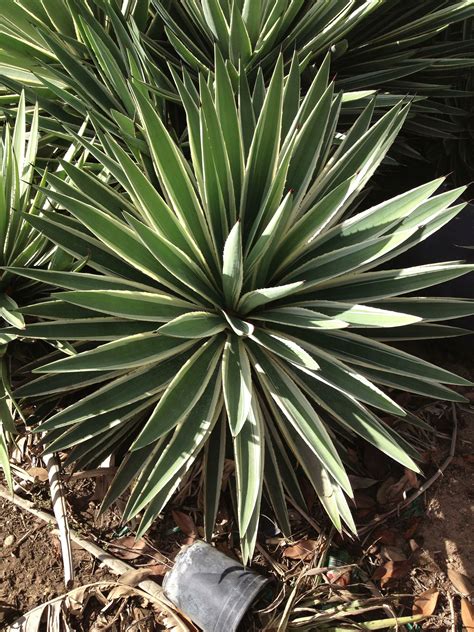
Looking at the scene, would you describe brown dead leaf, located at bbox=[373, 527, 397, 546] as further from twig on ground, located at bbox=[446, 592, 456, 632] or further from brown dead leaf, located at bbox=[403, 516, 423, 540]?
twig on ground, located at bbox=[446, 592, 456, 632]

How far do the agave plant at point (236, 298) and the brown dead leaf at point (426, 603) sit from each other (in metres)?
0.58

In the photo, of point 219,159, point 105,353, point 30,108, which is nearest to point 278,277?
point 219,159

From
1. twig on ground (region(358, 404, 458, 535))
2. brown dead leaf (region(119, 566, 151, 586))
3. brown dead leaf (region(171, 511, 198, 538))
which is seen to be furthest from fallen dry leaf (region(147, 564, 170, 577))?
twig on ground (region(358, 404, 458, 535))

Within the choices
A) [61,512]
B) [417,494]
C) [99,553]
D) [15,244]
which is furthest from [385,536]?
[15,244]

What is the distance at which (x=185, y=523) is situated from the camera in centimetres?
203

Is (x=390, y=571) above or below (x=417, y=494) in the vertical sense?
below

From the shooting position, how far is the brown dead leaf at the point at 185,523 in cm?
201

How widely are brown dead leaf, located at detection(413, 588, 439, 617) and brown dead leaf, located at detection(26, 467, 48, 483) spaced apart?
54.0 inches

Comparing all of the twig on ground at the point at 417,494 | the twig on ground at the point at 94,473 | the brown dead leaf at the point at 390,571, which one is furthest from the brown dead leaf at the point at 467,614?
the twig on ground at the point at 94,473

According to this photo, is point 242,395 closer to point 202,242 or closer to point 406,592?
point 202,242

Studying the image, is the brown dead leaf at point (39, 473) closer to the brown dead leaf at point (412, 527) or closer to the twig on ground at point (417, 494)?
the twig on ground at point (417, 494)

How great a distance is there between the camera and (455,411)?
7.52 ft

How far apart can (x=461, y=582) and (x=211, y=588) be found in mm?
847

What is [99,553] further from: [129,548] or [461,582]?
[461,582]
